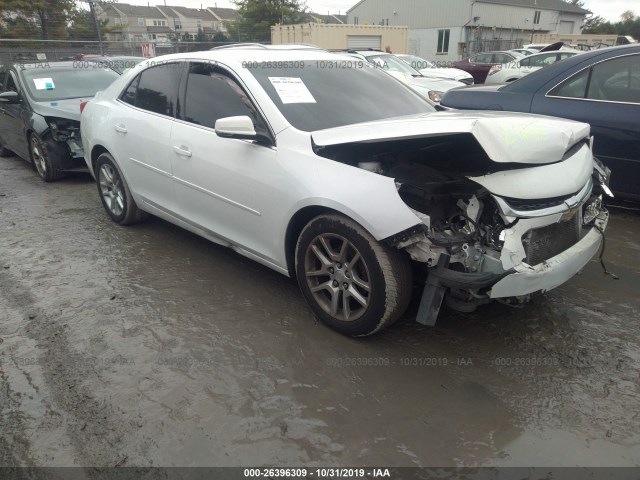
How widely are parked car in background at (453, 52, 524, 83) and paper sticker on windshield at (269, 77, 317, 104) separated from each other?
18.8 metres

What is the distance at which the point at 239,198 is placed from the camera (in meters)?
3.25

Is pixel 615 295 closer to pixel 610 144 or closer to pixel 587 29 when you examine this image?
pixel 610 144

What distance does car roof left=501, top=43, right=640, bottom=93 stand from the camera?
4383 mm

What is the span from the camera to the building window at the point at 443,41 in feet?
126

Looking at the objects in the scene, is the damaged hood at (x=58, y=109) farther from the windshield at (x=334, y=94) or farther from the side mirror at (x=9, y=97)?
the windshield at (x=334, y=94)

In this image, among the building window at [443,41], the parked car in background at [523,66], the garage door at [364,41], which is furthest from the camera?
the building window at [443,41]

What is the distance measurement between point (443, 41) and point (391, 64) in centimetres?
3063

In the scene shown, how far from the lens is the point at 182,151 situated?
11.9 ft

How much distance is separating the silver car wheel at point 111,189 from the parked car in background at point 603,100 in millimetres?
3806

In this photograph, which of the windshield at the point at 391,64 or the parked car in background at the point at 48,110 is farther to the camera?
the windshield at the point at 391,64

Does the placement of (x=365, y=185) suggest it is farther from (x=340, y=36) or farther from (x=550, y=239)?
(x=340, y=36)

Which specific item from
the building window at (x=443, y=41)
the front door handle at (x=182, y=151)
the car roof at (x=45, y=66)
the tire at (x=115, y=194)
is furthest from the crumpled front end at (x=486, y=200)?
the building window at (x=443, y=41)

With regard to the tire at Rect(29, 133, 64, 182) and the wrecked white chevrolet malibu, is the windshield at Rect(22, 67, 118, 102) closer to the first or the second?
the tire at Rect(29, 133, 64, 182)

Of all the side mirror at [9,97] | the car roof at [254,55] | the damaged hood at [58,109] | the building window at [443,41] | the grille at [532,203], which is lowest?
the grille at [532,203]
